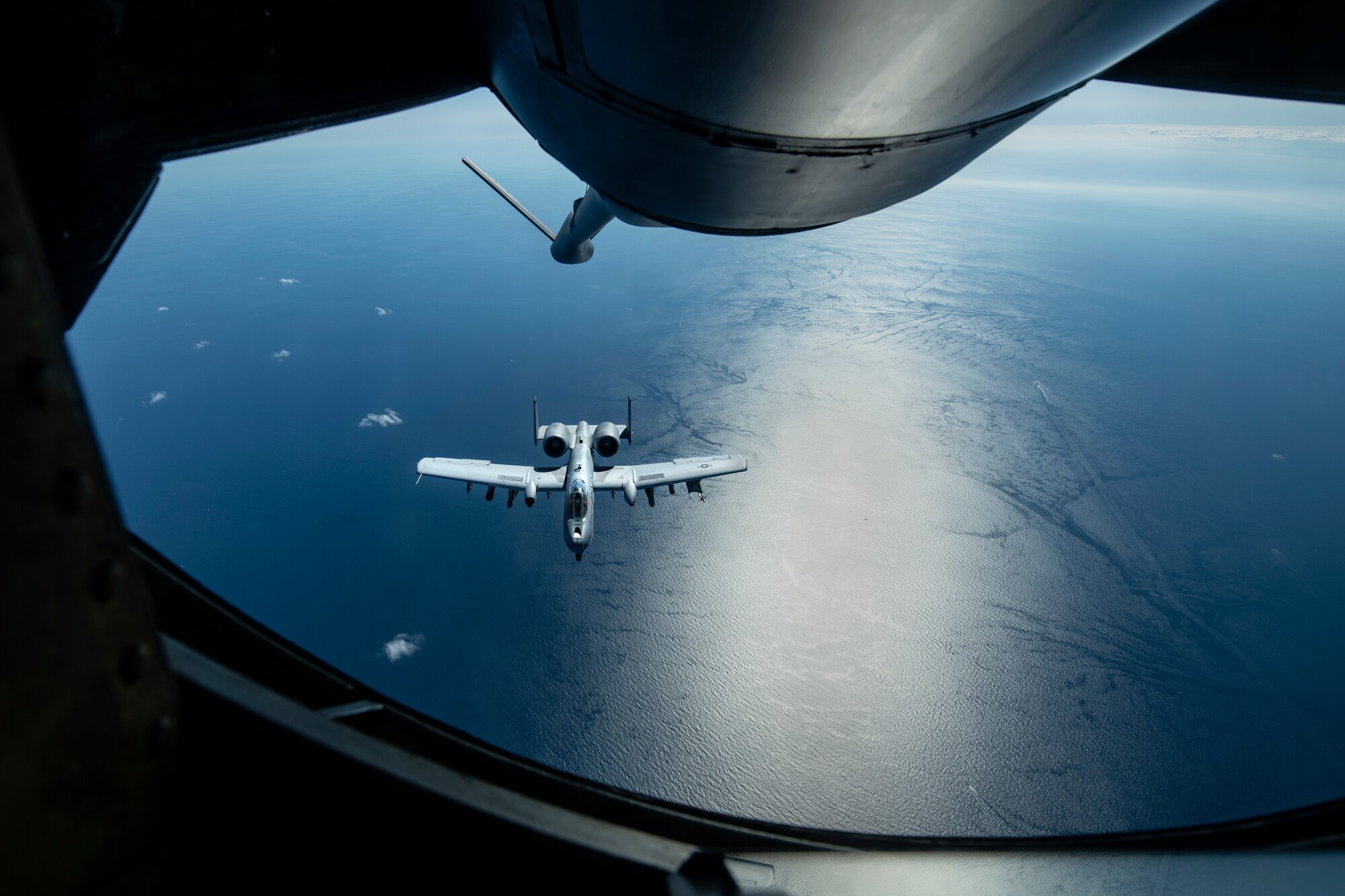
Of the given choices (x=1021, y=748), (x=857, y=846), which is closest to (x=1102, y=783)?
(x=1021, y=748)

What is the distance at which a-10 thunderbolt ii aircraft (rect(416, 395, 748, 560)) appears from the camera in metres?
15.6

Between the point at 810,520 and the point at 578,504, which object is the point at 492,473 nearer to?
the point at 578,504

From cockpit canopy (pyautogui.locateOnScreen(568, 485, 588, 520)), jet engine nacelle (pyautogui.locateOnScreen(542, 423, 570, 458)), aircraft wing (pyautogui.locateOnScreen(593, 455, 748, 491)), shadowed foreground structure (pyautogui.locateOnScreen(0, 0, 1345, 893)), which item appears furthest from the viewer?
aircraft wing (pyautogui.locateOnScreen(593, 455, 748, 491))

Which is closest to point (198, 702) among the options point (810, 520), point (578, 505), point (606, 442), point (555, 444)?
point (578, 505)

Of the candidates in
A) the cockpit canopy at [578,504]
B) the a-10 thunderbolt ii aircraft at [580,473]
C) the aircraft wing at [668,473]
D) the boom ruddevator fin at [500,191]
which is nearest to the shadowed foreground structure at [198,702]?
the boom ruddevator fin at [500,191]

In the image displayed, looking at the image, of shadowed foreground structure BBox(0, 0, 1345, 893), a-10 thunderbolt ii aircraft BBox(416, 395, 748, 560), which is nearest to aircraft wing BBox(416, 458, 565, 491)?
a-10 thunderbolt ii aircraft BBox(416, 395, 748, 560)

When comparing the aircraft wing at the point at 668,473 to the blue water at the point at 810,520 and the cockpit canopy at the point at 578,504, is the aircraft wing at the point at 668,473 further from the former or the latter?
the blue water at the point at 810,520

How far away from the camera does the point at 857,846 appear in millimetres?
2080

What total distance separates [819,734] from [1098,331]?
5865cm

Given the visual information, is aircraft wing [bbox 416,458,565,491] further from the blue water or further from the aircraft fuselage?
the blue water

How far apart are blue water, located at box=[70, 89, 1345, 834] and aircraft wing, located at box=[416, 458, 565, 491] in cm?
842

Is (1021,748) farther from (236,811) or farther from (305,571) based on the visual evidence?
(305,571)

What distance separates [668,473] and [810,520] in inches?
488

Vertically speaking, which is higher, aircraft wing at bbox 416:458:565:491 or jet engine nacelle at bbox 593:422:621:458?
jet engine nacelle at bbox 593:422:621:458
